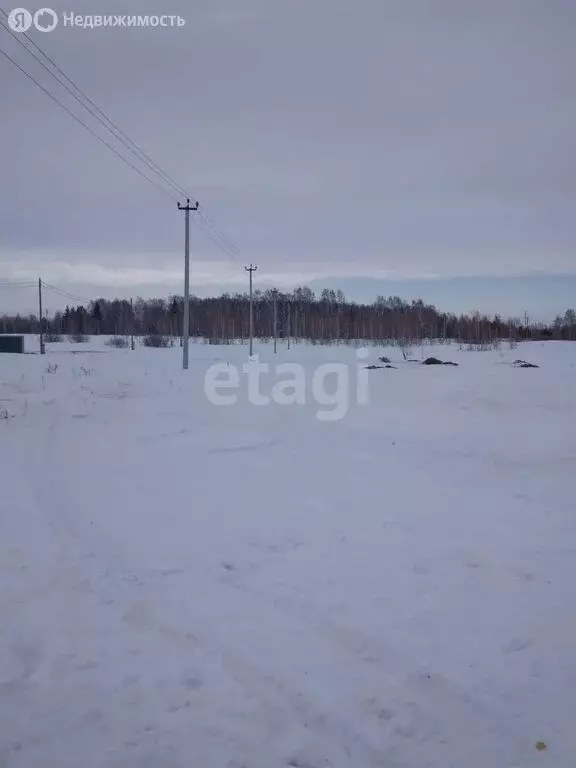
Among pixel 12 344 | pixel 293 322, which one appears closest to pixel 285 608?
pixel 12 344

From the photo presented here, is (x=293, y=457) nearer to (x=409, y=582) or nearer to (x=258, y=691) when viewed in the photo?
(x=409, y=582)

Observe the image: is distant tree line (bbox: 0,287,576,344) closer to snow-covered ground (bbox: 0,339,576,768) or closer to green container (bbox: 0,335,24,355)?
green container (bbox: 0,335,24,355)

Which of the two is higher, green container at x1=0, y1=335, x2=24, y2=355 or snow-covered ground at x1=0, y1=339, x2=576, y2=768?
green container at x1=0, y1=335, x2=24, y2=355

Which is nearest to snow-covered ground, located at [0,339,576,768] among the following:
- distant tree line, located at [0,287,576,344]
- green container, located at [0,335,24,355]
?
green container, located at [0,335,24,355]

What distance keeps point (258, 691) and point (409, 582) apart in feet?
5.05

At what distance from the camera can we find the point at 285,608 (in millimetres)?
3459

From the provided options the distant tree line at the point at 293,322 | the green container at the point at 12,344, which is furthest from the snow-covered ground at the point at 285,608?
the distant tree line at the point at 293,322

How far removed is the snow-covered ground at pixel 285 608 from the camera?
2432 millimetres

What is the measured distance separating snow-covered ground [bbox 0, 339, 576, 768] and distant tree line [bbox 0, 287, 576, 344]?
56.8m

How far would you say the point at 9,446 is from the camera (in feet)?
25.0

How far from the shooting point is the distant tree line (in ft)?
251

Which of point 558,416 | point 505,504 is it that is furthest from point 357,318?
point 505,504

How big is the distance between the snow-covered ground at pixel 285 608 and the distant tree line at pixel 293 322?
186 ft

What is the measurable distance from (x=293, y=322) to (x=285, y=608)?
7770cm
